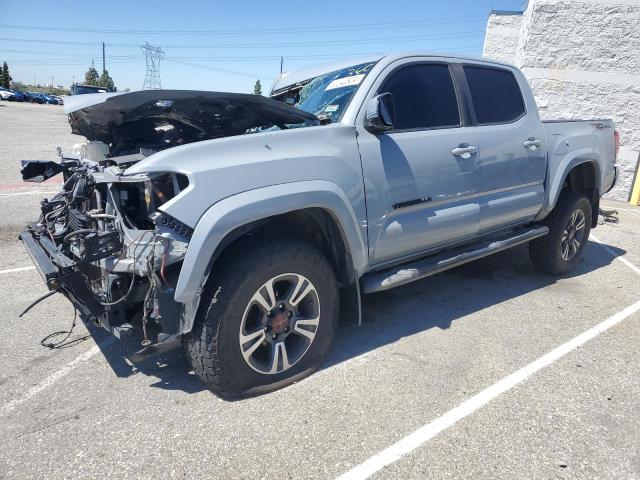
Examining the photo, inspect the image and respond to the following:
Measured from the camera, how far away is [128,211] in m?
2.78

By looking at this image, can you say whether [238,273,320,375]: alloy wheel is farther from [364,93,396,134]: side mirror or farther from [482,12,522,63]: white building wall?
[482,12,522,63]: white building wall

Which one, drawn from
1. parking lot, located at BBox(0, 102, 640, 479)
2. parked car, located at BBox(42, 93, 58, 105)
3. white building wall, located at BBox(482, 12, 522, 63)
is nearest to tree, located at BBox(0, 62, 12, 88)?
parked car, located at BBox(42, 93, 58, 105)

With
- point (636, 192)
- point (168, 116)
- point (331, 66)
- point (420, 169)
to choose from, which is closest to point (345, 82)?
point (331, 66)

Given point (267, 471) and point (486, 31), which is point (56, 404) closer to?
point (267, 471)

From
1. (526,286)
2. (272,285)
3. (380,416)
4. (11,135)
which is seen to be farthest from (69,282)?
(11,135)

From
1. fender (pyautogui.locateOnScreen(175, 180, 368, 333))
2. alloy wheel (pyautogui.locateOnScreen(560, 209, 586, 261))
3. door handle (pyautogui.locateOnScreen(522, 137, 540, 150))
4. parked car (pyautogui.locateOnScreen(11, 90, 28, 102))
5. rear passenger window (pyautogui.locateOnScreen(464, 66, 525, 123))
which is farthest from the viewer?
parked car (pyautogui.locateOnScreen(11, 90, 28, 102))

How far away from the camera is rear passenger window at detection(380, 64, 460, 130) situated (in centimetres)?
355

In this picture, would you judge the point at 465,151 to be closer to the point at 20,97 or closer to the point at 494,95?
the point at 494,95

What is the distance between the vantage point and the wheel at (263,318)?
8.84 feet

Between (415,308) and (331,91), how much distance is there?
2066 mm

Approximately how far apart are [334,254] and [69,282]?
1.64 m

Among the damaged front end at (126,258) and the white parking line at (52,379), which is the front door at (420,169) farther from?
the white parking line at (52,379)

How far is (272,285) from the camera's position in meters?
2.88

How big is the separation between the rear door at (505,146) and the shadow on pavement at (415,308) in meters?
0.77
